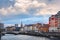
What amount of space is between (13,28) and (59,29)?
38734mm

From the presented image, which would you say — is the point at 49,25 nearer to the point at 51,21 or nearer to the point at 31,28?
the point at 51,21

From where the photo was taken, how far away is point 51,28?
66625mm

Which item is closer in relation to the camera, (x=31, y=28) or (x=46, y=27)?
(x=46, y=27)

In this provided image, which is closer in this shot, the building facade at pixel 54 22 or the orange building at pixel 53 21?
the building facade at pixel 54 22

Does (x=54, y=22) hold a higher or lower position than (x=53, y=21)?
lower

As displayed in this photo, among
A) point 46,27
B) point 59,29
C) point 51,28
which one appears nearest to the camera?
point 59,29

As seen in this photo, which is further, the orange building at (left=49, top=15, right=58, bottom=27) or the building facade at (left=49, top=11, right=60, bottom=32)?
the orange building at (left=49, top=15, right=58, bottom=27)

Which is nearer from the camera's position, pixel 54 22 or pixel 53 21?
pixel 54 22

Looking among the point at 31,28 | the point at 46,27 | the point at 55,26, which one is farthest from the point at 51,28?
the point at 31,28

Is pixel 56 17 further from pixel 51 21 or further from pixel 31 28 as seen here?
pixel 31 28

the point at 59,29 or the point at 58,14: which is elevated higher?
the point at 58,14

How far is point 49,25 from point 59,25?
565cm

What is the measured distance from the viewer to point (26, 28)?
98125 millimetres

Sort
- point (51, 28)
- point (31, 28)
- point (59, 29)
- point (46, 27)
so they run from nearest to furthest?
1. point (59, 29)
2. point (51, 28)
3. point (46, 27)
4. point (31, 28)
